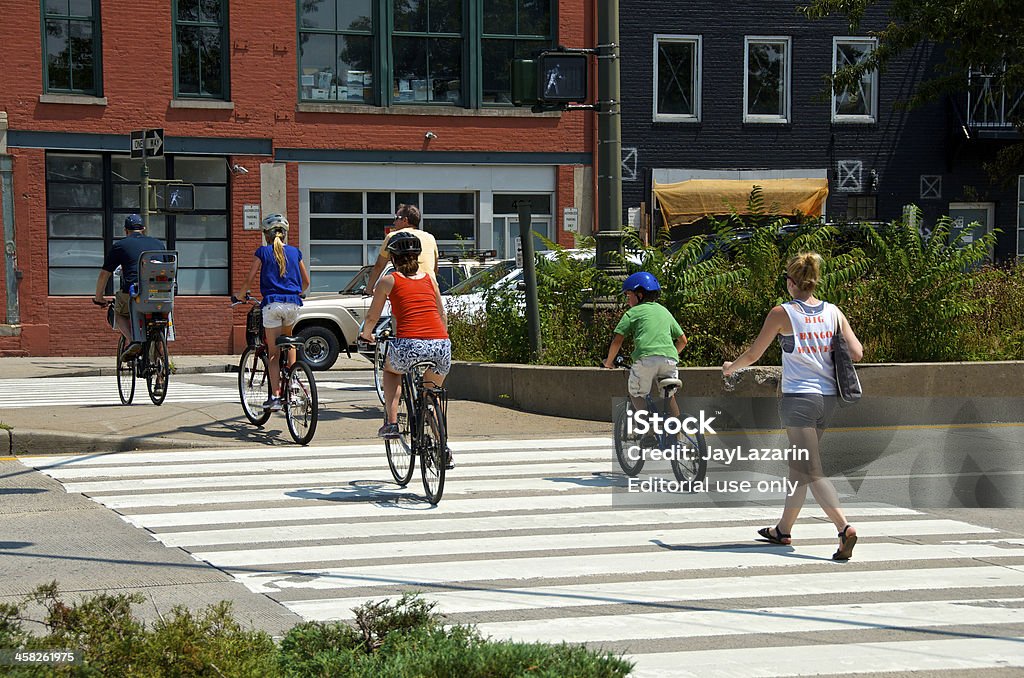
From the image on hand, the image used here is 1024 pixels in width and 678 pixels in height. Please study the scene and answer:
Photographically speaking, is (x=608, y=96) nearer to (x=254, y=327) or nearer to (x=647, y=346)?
(x=254, y=327)

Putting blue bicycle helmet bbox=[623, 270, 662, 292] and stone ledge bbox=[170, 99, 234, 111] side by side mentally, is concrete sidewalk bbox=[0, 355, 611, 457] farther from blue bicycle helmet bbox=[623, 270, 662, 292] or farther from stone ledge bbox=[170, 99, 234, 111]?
stone ledge bbox=[170, 99, 234, 111]

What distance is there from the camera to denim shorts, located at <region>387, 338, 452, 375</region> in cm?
945

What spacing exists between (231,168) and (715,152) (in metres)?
10.6

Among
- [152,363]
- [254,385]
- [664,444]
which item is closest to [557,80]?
[254,385]

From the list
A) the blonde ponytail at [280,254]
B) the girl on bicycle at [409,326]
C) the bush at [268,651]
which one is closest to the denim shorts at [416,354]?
the girl on bicycle at [409,326]

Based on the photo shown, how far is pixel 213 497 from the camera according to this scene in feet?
31.3

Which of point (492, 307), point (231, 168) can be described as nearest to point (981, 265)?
point (492, 307)

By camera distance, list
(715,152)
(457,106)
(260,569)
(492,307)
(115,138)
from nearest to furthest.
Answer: (260,569) → (492,307) → (115,138) → (457,106) → (715,152)

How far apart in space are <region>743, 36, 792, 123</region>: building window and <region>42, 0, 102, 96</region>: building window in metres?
Answer: 13.7

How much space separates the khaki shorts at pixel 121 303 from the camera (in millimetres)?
14477

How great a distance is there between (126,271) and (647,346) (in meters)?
7.15

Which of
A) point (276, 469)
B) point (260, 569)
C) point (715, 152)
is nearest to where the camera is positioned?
point (260, 569)

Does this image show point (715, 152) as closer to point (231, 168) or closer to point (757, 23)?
point (757, 23)

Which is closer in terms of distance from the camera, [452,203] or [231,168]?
[231,168]
